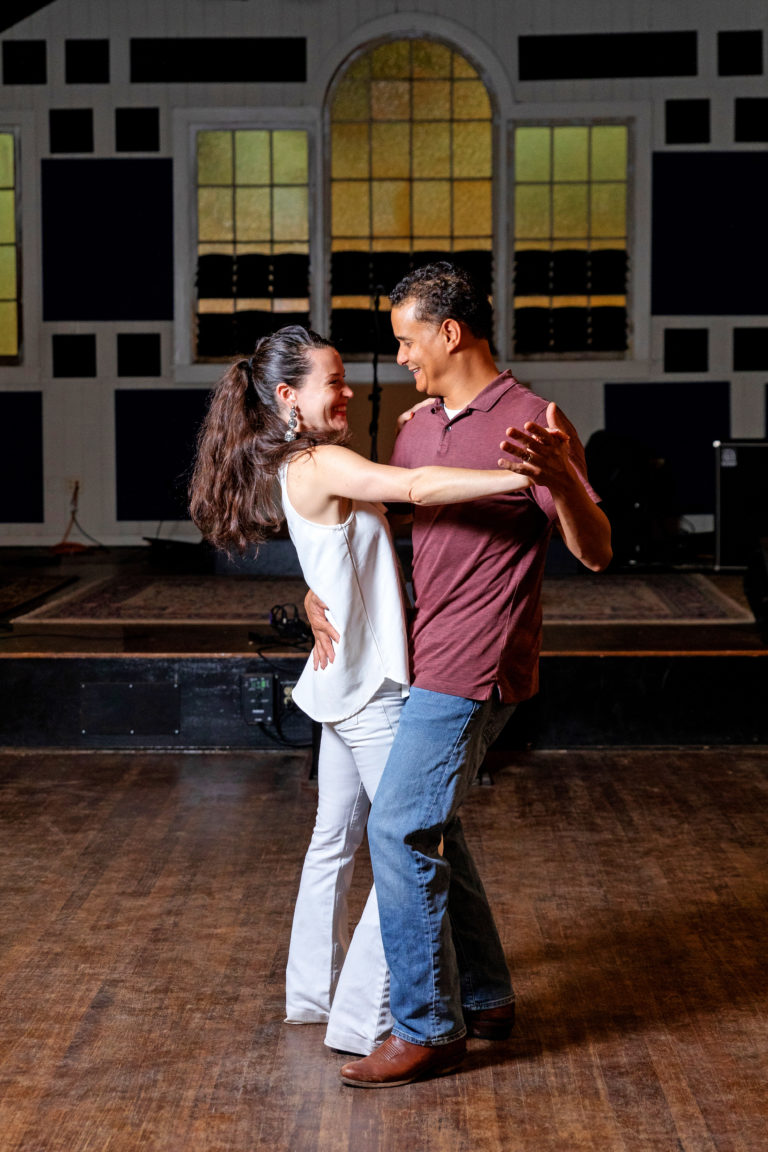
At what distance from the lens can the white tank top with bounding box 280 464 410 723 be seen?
221cm

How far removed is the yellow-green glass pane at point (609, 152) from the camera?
9.20m

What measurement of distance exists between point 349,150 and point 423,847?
8006 millimetres

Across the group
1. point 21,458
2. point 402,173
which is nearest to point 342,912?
point 21,458

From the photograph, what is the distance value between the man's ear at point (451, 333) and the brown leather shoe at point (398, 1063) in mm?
1183

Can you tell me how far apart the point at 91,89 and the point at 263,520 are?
7.94 m

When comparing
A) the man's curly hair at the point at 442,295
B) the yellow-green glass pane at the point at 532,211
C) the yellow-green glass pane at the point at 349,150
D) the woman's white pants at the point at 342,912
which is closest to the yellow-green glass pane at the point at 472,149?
the yellow-green glass pane at the point at 532,211

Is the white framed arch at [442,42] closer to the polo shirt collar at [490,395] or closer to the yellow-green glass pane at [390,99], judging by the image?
the yellow-green glass pane at [390,99]

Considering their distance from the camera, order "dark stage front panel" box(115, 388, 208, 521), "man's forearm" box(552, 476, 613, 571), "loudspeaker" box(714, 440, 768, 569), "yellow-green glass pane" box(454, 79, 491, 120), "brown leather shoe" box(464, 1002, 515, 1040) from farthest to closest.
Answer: "dark stage front panel" box(115, 388, 208, 521), "yellow-green glass pane" box(454, 79, 491, 120), "loudspeaker" box(714, 440, 768, 569), "brown leather shoe" box(464, 1002, 515, 1040), "man's forearm" box(552, 476, 613, 571)

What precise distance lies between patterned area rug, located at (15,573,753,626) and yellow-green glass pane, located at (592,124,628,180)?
367cm

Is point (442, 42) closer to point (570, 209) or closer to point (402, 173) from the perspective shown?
point (402, 173)

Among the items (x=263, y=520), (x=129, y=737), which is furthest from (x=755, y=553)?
(x=263, y=520)

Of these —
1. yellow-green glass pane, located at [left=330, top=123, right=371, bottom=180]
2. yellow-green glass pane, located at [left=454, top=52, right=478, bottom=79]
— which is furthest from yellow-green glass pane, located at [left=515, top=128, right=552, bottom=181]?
yellow-green glass pane, located at [left=330, top=123, right=371, bottom=180]

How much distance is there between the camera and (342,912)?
2.42 meters

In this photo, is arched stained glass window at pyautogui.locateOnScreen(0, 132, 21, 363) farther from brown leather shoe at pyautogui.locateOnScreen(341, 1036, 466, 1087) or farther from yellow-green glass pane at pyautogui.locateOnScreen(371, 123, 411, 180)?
brown leather shoe at pyautogui.locateOnScreen(341, 1036, 466, 1087)
